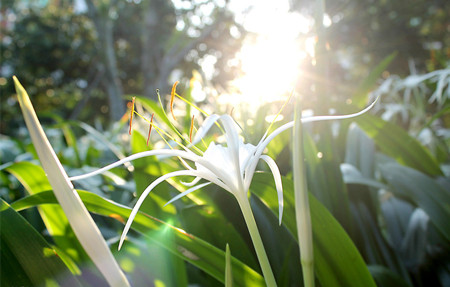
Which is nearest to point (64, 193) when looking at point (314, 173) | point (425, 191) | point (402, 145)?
point (314, 173)

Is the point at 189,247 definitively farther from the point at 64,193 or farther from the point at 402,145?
the point at 402,145

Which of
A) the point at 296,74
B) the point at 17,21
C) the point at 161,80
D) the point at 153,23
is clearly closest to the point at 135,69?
the point at 17,21

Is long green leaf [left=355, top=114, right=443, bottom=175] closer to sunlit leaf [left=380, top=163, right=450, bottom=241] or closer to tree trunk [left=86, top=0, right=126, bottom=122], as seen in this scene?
sunlit leaf [left=380, top=163, right=450, bottom=241]

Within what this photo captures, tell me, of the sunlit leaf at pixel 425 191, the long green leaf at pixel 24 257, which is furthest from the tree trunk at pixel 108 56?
the long green leaf at pixel 24 257

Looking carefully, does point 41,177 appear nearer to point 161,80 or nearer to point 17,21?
point 161,80

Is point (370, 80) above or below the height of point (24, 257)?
above

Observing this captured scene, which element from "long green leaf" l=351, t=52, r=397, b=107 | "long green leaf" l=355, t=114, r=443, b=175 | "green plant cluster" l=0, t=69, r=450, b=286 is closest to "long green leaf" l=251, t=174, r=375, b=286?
"green plant cluster" l=0, t=69, r=450, b=286

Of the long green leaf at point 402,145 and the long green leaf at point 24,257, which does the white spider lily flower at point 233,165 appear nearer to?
the long green leaf at point 24,257
